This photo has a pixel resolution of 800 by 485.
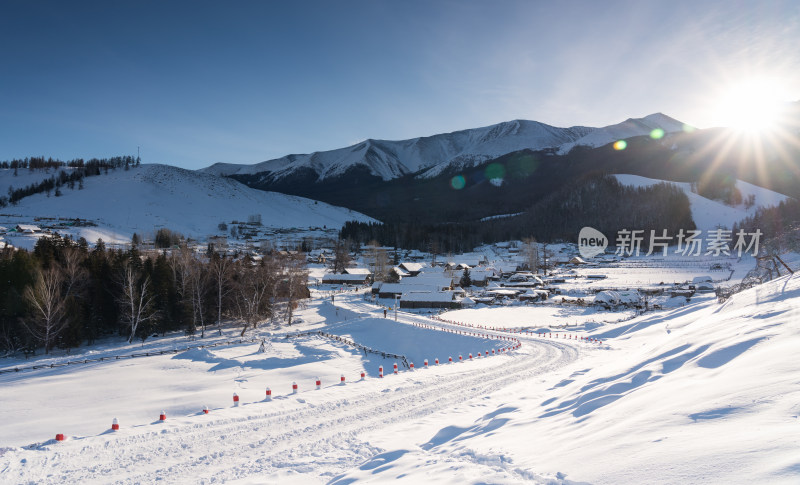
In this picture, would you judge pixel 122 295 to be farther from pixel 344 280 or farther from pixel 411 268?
pixel 411 268

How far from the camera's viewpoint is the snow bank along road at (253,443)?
9.98 metres

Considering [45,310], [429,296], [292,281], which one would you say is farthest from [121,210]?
[429,296]

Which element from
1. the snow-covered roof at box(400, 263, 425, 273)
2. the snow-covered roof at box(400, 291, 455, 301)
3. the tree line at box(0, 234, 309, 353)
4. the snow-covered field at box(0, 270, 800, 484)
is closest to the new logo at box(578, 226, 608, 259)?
the snow-covered roof at box(400, 263, 425, 273)

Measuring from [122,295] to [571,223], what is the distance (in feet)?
551

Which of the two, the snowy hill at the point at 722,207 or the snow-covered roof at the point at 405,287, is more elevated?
the snowy hill at the point at 722,207

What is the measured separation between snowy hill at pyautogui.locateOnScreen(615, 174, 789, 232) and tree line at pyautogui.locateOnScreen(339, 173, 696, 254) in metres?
5.21

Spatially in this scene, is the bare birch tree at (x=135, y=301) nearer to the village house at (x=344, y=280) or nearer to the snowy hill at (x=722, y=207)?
the village house at (x=344, y=280)

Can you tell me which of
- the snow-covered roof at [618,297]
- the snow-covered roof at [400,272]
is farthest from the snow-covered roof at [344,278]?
the snow-covered roof at [618,297]

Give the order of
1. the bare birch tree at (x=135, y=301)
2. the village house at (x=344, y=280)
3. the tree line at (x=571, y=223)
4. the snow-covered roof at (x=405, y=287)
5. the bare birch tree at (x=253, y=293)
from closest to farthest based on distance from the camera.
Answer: the bare birch tree at (x=135, y=301) → the bare birch tree at (x=253, y=293) → the snow-covered roof at (x=405, y=287) → the village house at (x=344, y=280) → the tree line at (x=571, y=223)

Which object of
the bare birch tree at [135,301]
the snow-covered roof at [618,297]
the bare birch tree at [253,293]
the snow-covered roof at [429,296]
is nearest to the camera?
the bare birch tree at [135,301]

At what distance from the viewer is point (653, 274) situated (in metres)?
85.2

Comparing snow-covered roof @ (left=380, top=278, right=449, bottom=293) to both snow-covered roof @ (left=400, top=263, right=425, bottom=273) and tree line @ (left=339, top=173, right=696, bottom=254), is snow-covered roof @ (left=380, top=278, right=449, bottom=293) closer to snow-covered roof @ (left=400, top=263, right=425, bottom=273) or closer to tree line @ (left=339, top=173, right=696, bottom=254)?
snow-covered roof @ (left=400, top=263, right=425, bottom=273)

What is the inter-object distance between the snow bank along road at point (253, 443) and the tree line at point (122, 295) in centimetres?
2546

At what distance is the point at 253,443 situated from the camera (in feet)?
39.0
